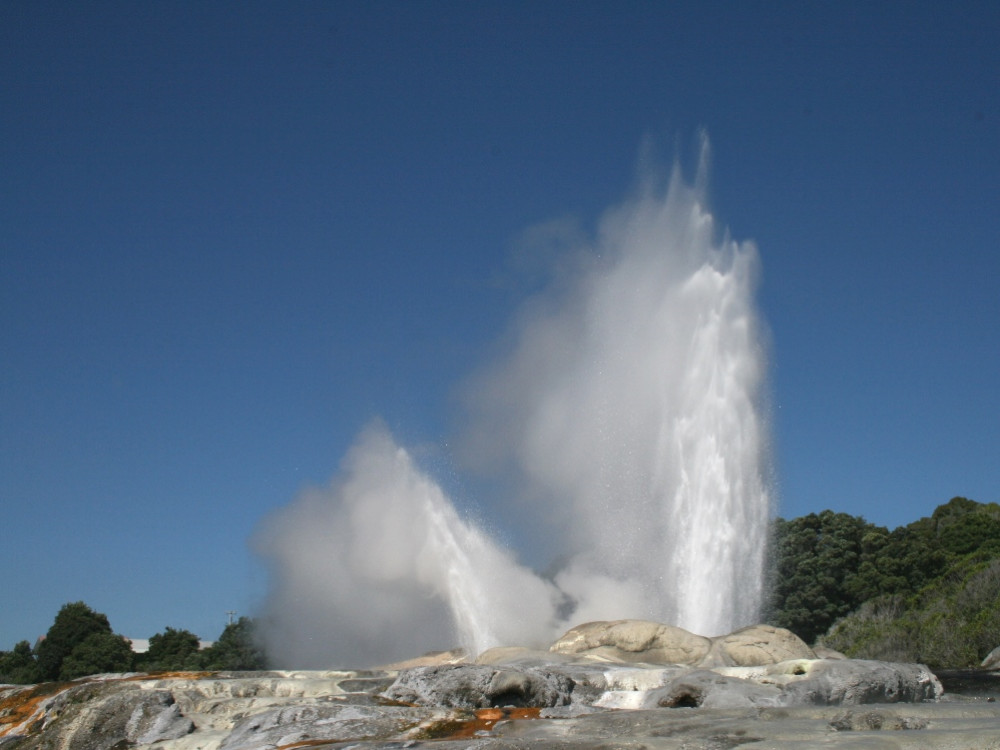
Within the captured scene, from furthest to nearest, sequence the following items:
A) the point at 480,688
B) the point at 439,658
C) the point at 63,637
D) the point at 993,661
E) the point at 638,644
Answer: the point at 63,637, the point at 439,658, the point at 993,661, the point at 638,644, the point at 480,688

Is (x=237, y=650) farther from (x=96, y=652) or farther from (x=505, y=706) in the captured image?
(x=505, y=706)

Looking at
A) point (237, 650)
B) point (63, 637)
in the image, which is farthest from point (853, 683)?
point (63, 637)

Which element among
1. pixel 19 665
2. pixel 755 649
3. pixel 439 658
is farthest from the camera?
pixel 19 665

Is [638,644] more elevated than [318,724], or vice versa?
[638,644]

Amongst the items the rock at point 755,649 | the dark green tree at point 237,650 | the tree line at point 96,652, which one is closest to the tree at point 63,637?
the tree line at point 96,652

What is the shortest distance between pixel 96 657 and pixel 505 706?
44.1 m

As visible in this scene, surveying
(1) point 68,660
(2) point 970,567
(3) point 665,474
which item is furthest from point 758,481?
(1) point 68,660

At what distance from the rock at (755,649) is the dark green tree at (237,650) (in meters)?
26.9

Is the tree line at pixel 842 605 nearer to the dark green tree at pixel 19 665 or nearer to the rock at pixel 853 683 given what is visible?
the dark green tree at pixel 19 665

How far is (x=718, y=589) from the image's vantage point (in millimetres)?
28359

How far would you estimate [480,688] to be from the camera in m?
16.8

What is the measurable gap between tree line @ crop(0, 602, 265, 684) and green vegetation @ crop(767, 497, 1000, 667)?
89.8ft

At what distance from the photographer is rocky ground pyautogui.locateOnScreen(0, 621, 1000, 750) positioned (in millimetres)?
12016

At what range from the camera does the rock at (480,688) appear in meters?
16.7
